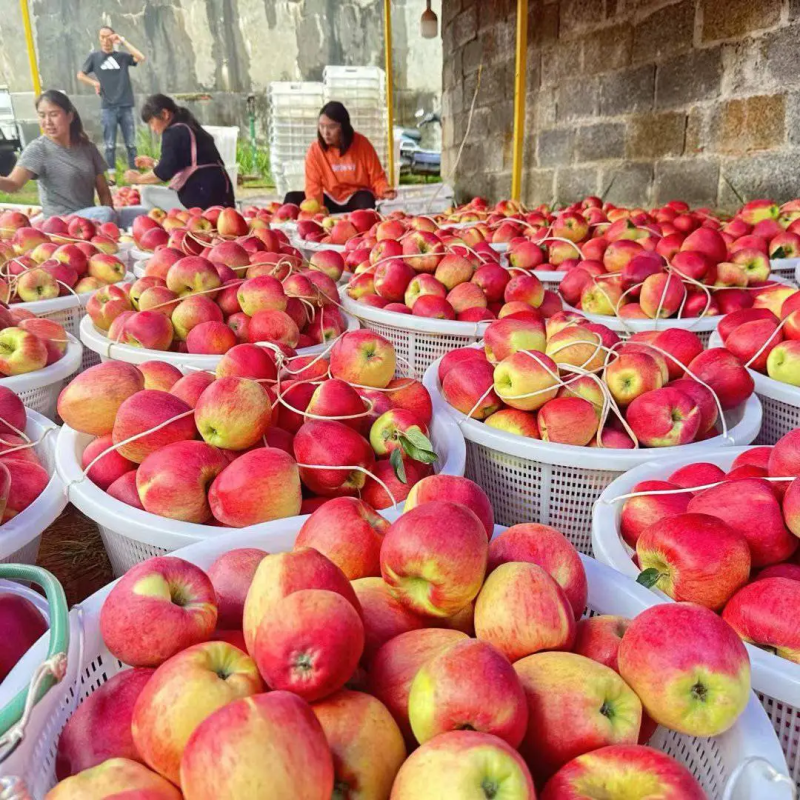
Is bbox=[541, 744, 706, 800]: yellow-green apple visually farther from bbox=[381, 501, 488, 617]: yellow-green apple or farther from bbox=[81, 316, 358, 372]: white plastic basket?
bbox=[81, 316, 358, 372]: white plastic basket

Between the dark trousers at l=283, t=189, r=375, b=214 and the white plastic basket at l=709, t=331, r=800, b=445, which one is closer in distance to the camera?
the white plastic basket at l=709, t=331, r=800, b=445

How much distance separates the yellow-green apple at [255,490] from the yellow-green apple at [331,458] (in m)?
0.09

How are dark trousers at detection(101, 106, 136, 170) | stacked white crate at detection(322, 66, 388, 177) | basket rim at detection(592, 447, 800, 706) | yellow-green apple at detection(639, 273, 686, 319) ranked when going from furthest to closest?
1. stacked white crate at detection(322, 66, 388, 177)
2. dark trousers at detection(101, 106, 136, 170)
3. yellow-green apple at detection(639, 273, 686, 319)
4. basket rim at detection(592, 447, 800, 706)

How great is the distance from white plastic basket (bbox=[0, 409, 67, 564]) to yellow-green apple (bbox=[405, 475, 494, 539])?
29.6 inches

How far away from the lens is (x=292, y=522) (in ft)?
3.72

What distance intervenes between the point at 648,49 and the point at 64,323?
393 centimetres

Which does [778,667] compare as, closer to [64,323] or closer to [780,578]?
[780,578]

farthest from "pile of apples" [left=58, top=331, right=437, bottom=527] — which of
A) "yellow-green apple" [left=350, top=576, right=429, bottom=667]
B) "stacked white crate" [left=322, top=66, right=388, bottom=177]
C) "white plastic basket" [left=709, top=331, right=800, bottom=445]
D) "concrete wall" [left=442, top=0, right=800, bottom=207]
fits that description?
"stacked white crate" [left=322, top=66, right=388, bottom=177]

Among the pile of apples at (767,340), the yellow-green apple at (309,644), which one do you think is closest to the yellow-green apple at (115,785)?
the yellow-green apple at (309,644)

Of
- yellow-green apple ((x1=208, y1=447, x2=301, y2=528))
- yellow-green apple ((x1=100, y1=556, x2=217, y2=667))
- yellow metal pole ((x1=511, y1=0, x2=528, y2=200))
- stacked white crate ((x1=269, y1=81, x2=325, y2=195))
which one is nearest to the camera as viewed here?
yellow-green apple ((x1=100, y1=556, x2=217, y2=667))

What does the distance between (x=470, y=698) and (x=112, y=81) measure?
12.3 m

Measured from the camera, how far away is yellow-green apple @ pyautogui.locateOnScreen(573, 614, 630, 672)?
32.1 inches

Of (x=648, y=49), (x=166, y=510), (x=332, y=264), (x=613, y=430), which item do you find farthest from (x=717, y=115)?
(x=166, y=510)

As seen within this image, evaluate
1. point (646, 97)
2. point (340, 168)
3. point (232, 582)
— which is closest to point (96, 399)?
point (232, 582)
